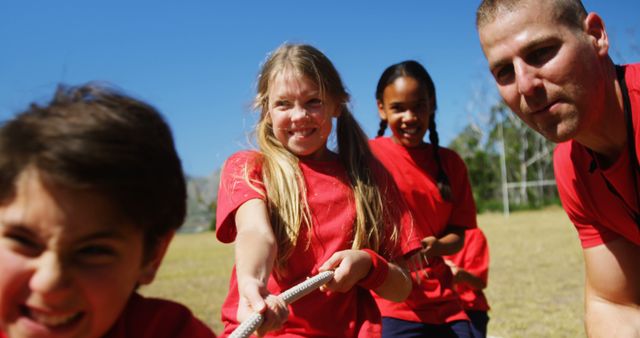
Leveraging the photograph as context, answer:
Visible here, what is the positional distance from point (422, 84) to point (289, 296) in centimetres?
245

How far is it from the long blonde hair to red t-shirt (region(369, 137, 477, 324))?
64cm

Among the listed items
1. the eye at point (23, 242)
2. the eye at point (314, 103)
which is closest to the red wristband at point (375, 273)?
the eye at point (314, 103)

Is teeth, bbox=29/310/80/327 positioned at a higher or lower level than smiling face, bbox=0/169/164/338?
lower

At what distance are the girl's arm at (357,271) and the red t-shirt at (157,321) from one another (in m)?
0.71

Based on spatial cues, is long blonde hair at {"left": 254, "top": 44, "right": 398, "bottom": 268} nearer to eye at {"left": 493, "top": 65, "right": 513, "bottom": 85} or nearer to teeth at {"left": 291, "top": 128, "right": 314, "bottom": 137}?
teeth at {"left": 291, "top": 128, "right": 314, "bottom": 137}

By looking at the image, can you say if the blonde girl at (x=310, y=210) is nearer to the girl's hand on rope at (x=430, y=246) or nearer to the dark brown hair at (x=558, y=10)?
the girl's hand on rope at (x=430, y=246)

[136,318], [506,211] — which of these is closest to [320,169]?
[136,318]

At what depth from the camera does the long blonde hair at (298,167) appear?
2613mm

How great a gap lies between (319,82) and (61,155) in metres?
1.60

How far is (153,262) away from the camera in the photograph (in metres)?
1.68

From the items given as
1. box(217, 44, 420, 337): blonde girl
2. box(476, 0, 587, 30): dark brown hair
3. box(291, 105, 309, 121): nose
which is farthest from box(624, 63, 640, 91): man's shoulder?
box(291, 105, 309, 121): nose

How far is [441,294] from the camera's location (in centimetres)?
385

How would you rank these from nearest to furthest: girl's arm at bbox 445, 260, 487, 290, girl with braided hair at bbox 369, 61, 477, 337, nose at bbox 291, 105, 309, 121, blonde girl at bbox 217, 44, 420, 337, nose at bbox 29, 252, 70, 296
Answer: nose at bbox 29, 252, 70, 296
blonde girl at bbox 217, 44, 420, 337
nose at bbox 291, 105, 309, 121
girl with braided hair at bbox 369, 61, 477, 337
girl's arm at bbox 445, 260, 487, 290

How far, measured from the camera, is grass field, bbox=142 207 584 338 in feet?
22.1
